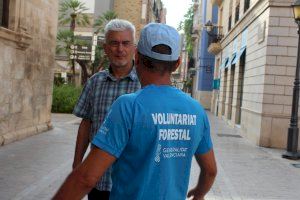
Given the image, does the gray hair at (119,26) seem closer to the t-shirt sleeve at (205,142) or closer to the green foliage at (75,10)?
the t-shirt sleeve at (205,142)

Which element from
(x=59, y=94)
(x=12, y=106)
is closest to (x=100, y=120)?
(x=12, y=106)

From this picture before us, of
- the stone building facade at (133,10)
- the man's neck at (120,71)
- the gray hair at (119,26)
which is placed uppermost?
the stone building facade at (133,10)

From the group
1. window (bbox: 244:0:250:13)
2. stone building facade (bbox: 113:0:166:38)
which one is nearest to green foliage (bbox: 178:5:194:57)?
stone building facade (bbox: 113:0:166:38)

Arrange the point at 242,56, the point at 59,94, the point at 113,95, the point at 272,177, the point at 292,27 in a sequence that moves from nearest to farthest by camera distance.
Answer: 1. the point at 113,95
2. the point at 272,177
3. the point at 292,27
4. the point at 242,56
5. the point at 59,94

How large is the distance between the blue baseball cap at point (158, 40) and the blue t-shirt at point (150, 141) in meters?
0.13

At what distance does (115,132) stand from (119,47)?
1.40 metres

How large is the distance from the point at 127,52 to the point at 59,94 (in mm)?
20620

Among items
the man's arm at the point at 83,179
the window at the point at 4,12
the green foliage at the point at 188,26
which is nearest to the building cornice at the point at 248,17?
the window at the point at 4,12

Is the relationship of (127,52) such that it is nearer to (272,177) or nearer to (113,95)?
(113,95)

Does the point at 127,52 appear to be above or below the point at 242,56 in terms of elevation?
below

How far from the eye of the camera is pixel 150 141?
6.25 feet

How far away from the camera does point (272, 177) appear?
874 centimetres

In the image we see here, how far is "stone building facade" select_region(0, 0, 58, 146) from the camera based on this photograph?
1038 centimetres

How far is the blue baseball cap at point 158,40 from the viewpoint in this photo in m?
1.99
